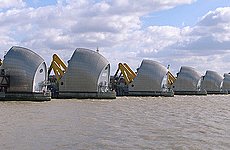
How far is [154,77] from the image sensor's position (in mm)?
90438

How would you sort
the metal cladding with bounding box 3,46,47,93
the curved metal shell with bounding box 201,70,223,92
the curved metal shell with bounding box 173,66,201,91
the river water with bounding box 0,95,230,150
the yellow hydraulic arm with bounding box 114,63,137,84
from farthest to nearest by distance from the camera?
the curved metal shell with bounding box 201,70,223,92 → the curved metal shell with bounding box 173,66,201,91 → the yellow hydraulic arm with bounding box 114,63,137,84 → the metal cladding with bounding box 3,46,47,93 → the river water with bounding box 0,95,230,150

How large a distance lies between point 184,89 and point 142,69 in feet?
75.3

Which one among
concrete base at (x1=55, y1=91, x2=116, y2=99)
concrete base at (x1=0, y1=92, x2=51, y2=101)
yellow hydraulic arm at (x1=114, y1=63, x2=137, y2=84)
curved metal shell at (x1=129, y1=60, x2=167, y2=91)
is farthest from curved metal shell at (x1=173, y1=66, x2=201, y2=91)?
concrete base at (x1=0, y1=92, x2=51, y2=101)

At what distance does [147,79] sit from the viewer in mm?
90000

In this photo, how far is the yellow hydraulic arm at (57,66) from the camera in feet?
249

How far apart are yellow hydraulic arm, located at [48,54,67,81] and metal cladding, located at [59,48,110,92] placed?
376 centimetres

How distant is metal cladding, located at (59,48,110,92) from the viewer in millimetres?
71000

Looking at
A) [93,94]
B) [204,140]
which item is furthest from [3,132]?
[93,94]

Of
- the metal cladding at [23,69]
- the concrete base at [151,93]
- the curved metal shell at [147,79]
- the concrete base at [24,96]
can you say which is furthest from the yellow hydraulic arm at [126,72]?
the concrete base at [24,96]

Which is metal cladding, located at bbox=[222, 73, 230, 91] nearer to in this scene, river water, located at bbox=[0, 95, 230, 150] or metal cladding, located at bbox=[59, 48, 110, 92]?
metal cladding, located at bbox=[59, 48, 110, 92]

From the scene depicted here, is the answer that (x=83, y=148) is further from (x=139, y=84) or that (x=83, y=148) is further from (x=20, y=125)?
(x=139, y=84)

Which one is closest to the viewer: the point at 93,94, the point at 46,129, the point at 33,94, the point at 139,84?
the point at 46,129

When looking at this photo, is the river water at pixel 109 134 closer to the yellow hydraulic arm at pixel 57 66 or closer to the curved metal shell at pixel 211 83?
the yellow hydraulic arm at pixel 57 66

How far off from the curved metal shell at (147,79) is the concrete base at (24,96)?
34431mm
